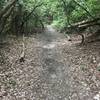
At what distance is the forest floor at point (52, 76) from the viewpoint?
804 cm

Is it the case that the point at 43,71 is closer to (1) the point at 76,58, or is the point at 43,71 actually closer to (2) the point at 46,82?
(2) the point at 46,82

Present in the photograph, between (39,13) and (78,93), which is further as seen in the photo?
(39,13)

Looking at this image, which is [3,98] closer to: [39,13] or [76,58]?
[76,58]

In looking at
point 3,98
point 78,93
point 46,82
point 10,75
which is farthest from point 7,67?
point 78,93

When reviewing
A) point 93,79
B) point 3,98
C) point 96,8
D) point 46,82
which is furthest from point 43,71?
point 96,8

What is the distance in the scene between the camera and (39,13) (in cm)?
3061

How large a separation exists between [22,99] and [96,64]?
4.60 m

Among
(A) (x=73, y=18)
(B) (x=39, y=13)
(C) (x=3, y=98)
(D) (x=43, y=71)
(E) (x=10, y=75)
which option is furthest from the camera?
(B) (x=39, y=13)

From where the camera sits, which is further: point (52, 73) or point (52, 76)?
point (52, 73)

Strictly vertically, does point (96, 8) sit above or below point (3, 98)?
above

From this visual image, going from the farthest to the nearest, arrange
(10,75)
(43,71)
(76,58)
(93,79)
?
1. (76,58)
2. (43,71)
3. (10,75)
4. (93,79)

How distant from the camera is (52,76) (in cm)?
991

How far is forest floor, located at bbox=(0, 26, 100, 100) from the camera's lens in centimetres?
804

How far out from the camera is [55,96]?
25.9 ft
